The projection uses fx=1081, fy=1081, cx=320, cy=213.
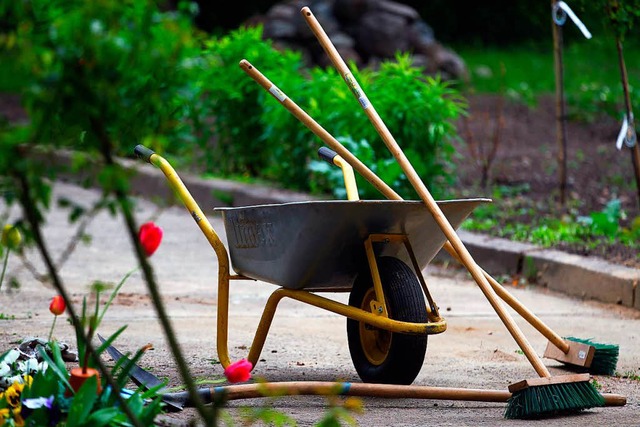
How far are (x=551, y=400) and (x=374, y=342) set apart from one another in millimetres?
679

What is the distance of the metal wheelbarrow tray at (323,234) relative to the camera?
3176mm

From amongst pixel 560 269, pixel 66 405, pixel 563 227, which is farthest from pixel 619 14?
pixel 66 405

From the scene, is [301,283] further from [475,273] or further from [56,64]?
[56,64]

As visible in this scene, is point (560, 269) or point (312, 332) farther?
point (560, 269)

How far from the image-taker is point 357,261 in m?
3.41

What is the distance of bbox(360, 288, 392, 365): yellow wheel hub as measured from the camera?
3412 millimetres

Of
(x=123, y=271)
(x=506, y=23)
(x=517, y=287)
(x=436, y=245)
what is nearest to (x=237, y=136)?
(x=123, y=271)

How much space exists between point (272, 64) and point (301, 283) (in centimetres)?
458

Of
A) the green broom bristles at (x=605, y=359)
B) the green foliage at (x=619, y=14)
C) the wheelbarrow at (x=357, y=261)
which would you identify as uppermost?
the green foliage at (x=619, y=14)

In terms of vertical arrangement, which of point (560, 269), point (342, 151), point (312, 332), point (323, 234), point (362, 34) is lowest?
point (312, 332)

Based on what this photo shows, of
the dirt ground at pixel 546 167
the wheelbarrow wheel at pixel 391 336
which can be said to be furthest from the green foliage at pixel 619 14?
the wheelbarrow wheel at pixel 391 336

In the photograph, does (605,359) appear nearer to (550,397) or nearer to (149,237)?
(550,397)

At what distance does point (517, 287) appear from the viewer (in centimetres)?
561

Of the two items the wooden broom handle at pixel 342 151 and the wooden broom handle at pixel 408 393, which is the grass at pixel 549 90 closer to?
the wooden broom handle at pixel 342 151
